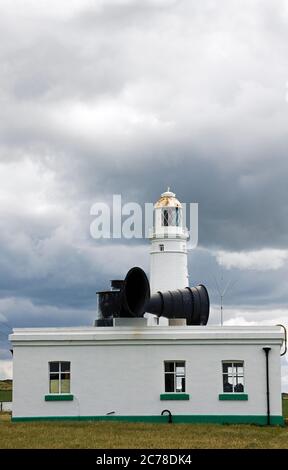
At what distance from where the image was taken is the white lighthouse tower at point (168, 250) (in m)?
38.7

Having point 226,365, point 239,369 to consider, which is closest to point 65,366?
point 226,365

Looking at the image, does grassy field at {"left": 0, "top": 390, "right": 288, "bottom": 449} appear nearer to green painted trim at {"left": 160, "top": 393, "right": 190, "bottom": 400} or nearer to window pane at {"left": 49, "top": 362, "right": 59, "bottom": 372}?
green painted trim at {"left": 160, "top": 393, "right": 190, "bottom": 400}

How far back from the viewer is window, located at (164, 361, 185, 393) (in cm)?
3147

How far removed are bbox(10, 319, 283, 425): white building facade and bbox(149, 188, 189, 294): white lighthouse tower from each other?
714cm

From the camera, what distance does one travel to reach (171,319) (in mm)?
33812

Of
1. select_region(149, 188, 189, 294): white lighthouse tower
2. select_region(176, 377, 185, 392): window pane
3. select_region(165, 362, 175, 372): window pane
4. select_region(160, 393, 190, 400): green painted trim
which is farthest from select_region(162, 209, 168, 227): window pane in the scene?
select_region(160, 393, 190, 400): green painted trim

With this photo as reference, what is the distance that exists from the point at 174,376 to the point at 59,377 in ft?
12.9

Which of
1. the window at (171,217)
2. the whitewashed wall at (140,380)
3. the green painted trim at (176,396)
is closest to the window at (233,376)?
the whitewashed wall at (140,380)

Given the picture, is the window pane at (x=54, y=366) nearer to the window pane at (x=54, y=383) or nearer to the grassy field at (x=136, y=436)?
the window pane at (x=54, y=383)

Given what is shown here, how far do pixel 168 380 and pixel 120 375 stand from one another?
1638mm

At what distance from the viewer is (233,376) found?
103ft
